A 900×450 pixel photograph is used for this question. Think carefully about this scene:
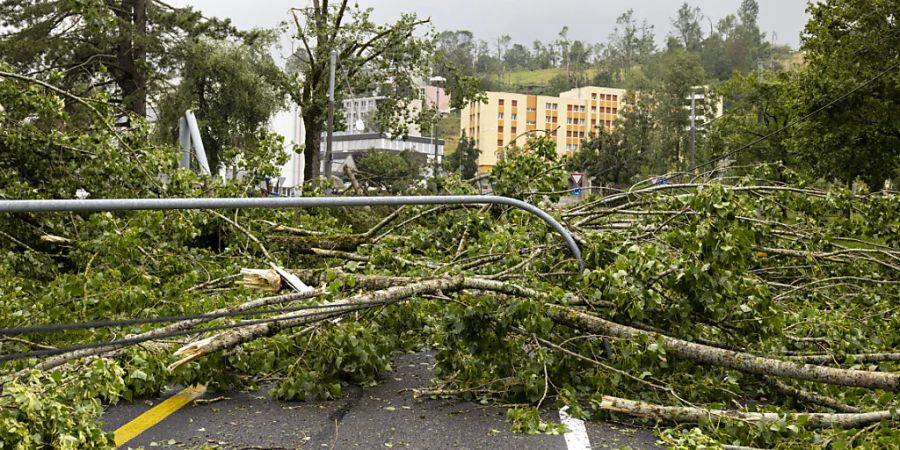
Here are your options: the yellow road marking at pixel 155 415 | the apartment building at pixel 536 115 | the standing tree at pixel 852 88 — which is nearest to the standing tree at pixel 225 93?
the standing tree at pixel 852 88

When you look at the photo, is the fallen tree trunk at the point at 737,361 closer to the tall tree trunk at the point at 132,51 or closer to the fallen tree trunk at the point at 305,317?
the fallen tree trunk at the point at 305,317

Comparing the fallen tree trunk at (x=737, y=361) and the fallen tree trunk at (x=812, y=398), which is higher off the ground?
Answer: the fallen tree trunk at (x=737, y=361)

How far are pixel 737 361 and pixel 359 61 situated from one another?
1037 inches

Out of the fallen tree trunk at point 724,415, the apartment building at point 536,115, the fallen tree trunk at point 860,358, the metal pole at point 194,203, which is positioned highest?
the apartment building at point 536,115

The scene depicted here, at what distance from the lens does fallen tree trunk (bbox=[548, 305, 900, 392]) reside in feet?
16.9

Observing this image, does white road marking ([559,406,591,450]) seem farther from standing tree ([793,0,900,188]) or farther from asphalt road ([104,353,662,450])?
standing tree ([793,0,900,188])

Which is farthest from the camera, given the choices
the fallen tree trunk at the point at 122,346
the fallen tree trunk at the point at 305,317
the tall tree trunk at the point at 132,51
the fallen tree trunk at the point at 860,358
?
the tall tree trunk at the point at 132,51

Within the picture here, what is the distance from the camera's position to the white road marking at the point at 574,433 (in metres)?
4.84

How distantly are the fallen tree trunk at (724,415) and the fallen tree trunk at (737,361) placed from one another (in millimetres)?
228

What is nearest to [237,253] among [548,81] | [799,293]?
[799,293]

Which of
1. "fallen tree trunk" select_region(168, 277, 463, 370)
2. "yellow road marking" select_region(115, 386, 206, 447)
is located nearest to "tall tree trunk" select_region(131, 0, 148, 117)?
"yellow road marking" select_region(115, 386, 206, 447)

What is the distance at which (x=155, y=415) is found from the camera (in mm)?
5316

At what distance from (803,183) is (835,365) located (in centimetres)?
386

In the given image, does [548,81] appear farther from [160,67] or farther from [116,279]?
[116,279]
